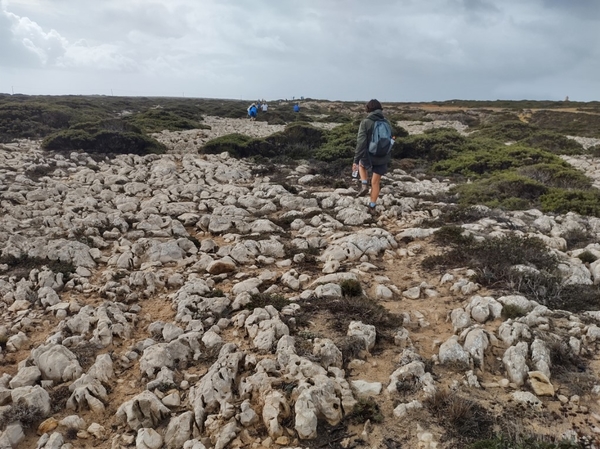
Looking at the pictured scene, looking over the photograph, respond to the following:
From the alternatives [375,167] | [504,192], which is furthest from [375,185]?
[504,192]

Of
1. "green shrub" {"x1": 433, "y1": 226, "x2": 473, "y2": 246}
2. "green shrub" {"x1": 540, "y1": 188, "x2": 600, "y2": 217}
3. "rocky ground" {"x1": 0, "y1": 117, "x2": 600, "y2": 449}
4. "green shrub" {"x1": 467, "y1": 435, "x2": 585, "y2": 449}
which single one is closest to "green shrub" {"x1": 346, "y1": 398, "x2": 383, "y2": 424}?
"rocky ground" {"x1": 0, "y1": 117, "x2": 600, "y2": 449}

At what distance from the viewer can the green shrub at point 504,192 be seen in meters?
10.5

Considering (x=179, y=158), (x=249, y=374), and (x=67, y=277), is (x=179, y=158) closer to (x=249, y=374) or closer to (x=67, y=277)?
(x=67, y=277)

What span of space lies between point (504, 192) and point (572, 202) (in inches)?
68.6

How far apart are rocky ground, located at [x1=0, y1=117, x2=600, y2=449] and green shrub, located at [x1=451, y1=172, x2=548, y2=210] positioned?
87 centimetres

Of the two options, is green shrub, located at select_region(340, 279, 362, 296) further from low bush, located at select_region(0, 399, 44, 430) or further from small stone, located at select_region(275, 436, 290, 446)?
low bush, located at select_region(0, 399, 44, 430)

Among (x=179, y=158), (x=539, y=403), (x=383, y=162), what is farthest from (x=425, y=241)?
(x=179, y=158)

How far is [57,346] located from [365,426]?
11.7ft

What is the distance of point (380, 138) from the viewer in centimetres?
878

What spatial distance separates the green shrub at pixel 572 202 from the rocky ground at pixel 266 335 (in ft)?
3.00

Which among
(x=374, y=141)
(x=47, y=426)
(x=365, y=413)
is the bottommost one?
(x=47, y=426)

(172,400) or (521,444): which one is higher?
(521,444)

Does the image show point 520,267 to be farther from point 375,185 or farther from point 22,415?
point 22,415

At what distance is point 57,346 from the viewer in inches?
191
